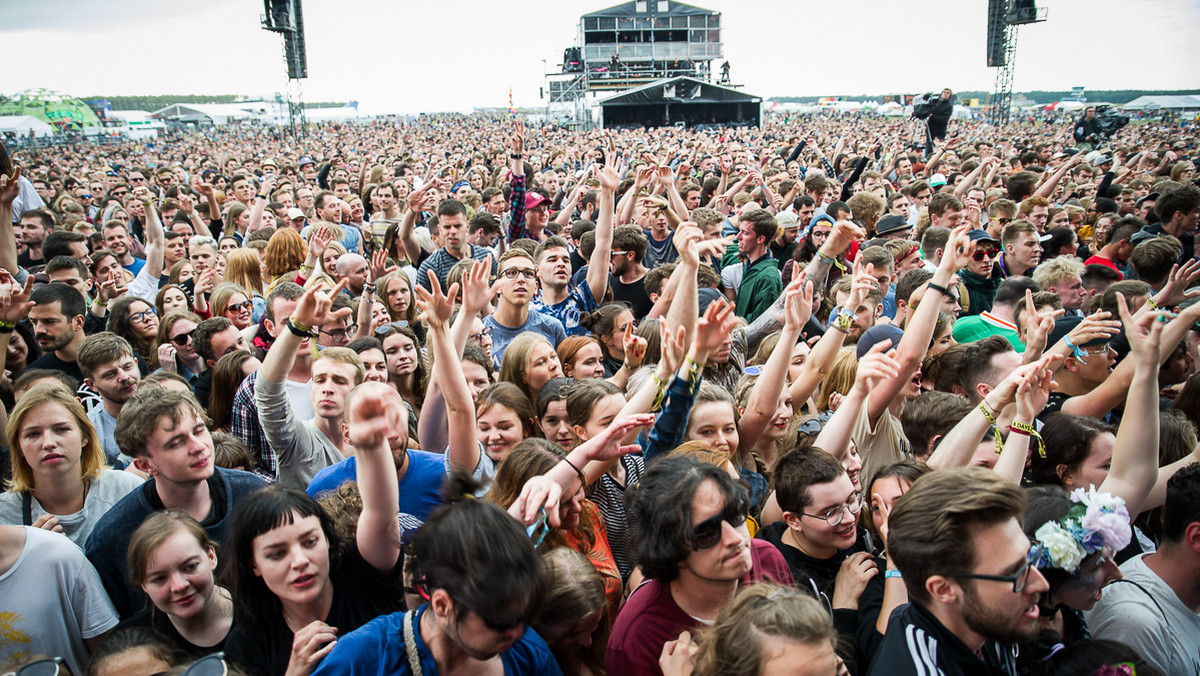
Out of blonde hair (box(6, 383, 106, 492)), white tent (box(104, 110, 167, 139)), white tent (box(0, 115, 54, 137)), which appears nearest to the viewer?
blonde hair (box(6, 383, 106, 492))

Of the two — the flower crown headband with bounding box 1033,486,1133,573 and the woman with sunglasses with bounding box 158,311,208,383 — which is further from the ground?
the woman with sunglasses with bounding box 158,311,208,383

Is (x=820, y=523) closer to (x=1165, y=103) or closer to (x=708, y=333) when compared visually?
(x=708, y=333)

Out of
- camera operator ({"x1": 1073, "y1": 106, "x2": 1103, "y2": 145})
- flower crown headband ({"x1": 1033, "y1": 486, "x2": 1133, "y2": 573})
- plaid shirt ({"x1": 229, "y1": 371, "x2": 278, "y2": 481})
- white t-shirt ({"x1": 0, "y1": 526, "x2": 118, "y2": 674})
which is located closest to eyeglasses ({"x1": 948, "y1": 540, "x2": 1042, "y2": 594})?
flower crown headband ({"x1": 1033, "y1": 486, "x2": 1133, "y2": 573})

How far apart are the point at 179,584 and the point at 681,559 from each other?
1549 mm

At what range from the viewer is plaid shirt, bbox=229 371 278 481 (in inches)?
136

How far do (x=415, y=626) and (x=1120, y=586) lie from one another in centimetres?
220

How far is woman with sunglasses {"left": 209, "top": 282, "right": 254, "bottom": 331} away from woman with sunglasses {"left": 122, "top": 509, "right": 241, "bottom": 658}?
2.82m

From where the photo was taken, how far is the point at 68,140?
33.6 metres

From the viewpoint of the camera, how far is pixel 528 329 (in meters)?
4.74

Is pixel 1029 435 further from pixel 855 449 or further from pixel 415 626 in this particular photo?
pixel 415 626

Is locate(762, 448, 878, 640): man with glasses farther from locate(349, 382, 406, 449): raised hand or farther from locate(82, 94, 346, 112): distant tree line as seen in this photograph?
locate(82, 94, 346, 112): distant tree line

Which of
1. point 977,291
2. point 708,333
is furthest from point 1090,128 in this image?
point 708,333

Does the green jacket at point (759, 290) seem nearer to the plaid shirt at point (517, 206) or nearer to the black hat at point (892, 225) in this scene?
the black hat at point (892, 225)

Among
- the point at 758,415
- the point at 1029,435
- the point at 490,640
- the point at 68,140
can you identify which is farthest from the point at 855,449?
the point at 68,140
